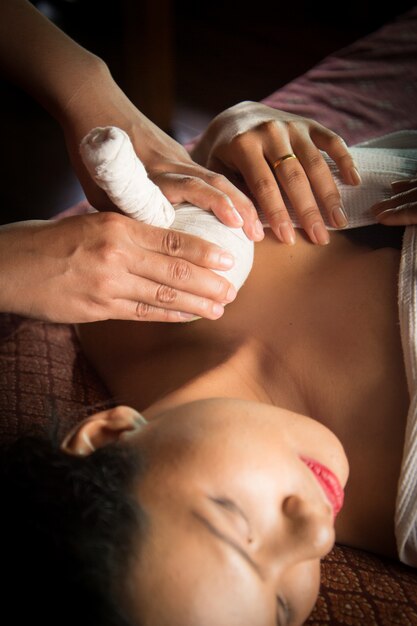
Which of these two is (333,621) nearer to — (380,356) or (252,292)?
(380,356)

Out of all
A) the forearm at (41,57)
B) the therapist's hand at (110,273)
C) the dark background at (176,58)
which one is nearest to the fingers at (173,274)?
the therapist's hand at (110,273)

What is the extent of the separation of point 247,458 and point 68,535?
0.66ft

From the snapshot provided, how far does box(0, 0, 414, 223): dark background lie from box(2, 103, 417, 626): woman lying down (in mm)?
1137

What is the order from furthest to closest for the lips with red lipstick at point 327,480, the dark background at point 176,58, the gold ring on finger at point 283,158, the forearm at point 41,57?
the dark background at point 176,58 < the forearm at point 41,57 < the gold ring on finger at point 283,158 < the lips with red lipstick at point 327,480

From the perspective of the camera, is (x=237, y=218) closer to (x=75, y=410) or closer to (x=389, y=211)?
(x=389, y=211)

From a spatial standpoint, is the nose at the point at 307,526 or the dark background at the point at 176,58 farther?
the dark background at the point at 176,58

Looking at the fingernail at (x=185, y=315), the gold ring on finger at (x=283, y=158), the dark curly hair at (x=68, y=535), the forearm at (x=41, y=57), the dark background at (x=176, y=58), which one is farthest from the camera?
the dark background at (x=176, y=58)

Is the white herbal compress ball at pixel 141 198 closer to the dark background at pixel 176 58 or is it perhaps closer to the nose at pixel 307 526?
the nose at pixel 307 526

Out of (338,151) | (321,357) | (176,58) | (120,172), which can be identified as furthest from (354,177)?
(176,58)

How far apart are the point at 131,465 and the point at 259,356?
1.04 feet

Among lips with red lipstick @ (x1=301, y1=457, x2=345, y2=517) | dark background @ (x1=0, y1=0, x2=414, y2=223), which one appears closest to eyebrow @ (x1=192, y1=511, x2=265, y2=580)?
lips with red lipstick @ (x1=301, y1=457, x2=345, y2=517)

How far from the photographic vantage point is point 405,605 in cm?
78

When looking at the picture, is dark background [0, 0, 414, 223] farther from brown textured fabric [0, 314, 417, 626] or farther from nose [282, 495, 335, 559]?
nose [282, 495, 335, 559]

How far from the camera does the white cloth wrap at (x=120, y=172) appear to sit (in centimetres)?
68
